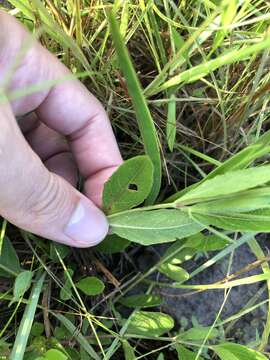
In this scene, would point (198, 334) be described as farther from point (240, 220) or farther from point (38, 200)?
point (38, 200)

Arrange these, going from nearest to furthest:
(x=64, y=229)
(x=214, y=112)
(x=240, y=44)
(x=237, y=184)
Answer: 1. (x=237, y=184)
2. (x=64, y=229)
3. (x=240, y=44)
4. (x=214, y=112)

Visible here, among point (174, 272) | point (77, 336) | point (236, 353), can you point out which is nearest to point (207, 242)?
point (174, 272)

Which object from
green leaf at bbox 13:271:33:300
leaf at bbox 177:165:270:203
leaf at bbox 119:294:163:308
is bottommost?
leaf at bbox 119:294:163:308

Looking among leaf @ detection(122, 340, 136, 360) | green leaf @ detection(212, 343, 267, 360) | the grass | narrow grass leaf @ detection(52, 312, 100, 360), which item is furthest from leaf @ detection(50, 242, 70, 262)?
green leaf @ detection(212, 343, 267, 360)

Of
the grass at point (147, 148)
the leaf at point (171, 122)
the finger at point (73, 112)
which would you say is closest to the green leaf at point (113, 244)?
the grass at point (147, 148)

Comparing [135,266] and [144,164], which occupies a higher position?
[144,164]

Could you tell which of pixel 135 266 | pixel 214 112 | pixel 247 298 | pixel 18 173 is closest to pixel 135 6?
pixel 214 112

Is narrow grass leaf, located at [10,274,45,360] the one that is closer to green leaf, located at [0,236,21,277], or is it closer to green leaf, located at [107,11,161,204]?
green leaf, located at [0,236,21,277]

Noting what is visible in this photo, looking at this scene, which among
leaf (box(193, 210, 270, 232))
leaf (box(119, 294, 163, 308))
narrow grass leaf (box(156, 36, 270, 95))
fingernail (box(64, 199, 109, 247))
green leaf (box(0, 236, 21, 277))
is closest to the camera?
narrow grass leaf (box(156, 36, 270, 95))

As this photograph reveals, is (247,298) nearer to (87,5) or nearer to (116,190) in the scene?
(116,190)
